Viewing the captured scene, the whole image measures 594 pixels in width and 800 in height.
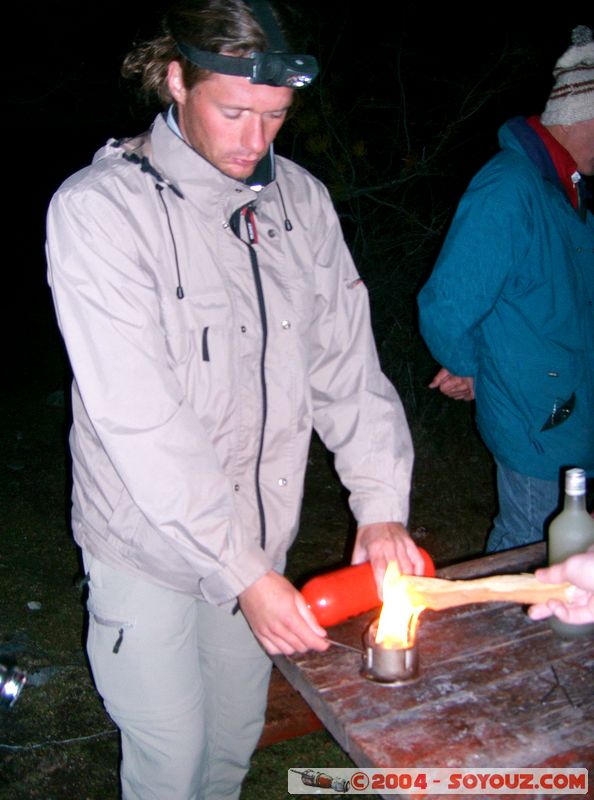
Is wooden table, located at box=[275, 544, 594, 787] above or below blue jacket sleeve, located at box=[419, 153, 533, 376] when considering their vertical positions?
below

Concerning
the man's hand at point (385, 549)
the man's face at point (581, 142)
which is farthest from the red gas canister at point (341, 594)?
the man's face at point (581, 142)

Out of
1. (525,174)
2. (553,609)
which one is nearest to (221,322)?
(553,609)

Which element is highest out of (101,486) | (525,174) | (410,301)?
(525,174)

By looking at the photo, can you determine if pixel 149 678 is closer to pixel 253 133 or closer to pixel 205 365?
pixel 205 365

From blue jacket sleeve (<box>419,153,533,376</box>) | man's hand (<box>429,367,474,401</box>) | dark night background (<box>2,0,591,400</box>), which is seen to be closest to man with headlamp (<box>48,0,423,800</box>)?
blue jacket sleeve (<box>419,153,533,376</box>)

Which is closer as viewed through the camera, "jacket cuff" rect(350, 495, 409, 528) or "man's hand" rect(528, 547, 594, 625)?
"man's hand" rect(528, 547, 594, 625)

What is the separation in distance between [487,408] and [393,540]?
4.01ft

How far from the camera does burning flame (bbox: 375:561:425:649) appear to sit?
184 cm

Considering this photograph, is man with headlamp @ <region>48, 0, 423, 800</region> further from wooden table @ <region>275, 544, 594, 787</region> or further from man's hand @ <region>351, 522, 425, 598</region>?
wooden table @ <region>275, 544, 594, 787</region>

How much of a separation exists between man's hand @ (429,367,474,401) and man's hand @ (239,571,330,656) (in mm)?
1679

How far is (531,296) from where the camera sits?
9.83ft

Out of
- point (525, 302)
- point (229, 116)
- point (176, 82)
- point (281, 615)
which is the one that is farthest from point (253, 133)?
point (525, 302)

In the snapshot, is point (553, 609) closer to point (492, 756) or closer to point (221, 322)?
point (492, 756)

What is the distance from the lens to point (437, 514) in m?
5.70
